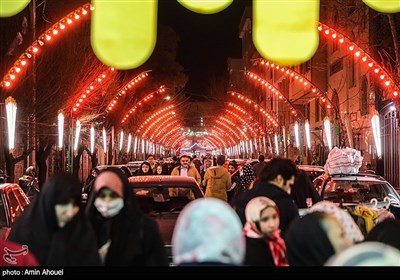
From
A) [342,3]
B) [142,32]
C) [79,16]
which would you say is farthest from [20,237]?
[342,3]

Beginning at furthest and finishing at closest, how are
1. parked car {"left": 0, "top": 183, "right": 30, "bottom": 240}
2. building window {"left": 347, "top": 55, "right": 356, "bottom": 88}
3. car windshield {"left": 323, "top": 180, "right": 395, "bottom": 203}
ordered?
building window {"left": 347, "top": 55, "right": 356, "bottom": 88} < car windshield {"left": 323, "top": 180, "right": 395, "bottom": 203} < parked car {"left": 0, "top": 183, "right": 30, "bottom": 240}

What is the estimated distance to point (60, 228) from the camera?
4207 millimetres

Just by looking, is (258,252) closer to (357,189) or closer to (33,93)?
(357,189)

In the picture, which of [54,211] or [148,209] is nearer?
[54,211]

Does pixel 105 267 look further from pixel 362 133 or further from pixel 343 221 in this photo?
pixel 362 133

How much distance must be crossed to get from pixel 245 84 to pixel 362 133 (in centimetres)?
4532

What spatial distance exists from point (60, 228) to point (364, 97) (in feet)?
86.6

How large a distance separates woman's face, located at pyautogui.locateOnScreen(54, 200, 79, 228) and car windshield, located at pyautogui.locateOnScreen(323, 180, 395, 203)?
694cm

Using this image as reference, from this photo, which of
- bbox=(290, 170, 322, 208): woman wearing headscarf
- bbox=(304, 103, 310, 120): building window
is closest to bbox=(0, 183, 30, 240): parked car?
bbox=(290, 170, 322, 208): woman wearing headscarf

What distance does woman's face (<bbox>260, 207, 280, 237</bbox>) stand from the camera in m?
4.33

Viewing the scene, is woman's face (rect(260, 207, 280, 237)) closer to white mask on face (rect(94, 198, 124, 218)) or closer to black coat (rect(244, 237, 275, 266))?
black coat (rect(244, 237, 275, 266))

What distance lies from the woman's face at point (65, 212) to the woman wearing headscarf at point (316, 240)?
1.53 meters

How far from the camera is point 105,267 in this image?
4.12 m

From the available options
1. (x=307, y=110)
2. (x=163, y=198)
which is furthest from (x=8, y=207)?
(x=307, y=110)
